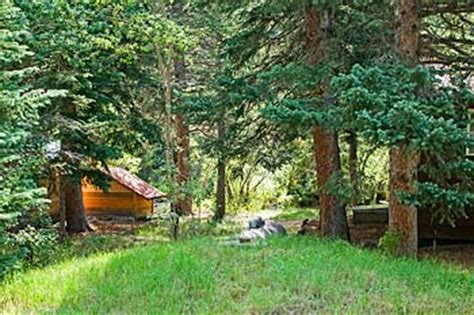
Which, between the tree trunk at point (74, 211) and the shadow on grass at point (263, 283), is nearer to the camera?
the shadow on grass at point (263, 283)

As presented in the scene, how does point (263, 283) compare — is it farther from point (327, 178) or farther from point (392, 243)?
point (327, 178)

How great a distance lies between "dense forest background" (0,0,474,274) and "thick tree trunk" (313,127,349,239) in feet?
0.08

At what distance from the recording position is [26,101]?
7695 millimetres

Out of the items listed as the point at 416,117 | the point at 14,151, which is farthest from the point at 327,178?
the point at 14,151

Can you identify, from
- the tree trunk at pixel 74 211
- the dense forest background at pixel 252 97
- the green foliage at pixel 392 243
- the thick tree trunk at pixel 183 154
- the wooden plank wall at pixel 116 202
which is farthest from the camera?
the wooden plank wall at pixel 116 202

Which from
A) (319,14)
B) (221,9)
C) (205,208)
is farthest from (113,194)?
(319,14)

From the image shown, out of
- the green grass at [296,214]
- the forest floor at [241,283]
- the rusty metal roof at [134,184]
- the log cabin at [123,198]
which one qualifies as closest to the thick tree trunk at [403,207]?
the forest floor at [241,283]

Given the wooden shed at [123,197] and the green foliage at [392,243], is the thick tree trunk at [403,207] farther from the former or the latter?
the wooden shed at [123,197]

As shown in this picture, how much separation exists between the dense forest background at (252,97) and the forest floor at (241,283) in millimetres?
913

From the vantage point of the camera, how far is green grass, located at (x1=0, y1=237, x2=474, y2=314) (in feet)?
19.5

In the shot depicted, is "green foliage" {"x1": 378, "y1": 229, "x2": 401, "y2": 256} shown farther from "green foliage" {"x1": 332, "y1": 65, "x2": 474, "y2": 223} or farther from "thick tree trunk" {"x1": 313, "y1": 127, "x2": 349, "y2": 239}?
"thick tree trunk" {"x1": 313, "y1": 127, "x2": 349, "y2": 239}

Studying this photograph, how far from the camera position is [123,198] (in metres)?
18.4

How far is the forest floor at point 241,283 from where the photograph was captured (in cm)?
595

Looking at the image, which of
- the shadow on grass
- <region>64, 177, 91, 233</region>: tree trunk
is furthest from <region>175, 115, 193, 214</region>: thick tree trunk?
the shadow on grass
